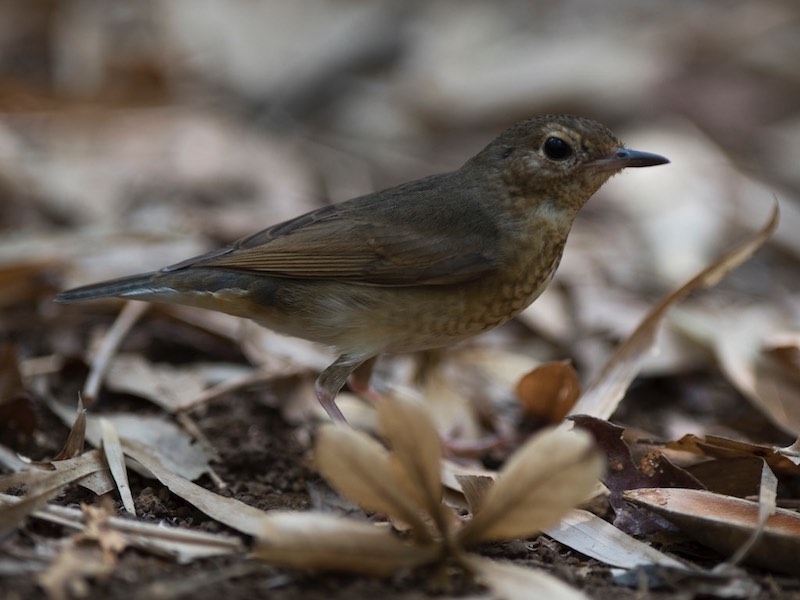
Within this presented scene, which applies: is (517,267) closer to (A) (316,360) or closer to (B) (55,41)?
(A) (316,360)

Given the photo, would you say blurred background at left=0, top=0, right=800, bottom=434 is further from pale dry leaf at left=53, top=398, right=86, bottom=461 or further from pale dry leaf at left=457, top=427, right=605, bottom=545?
pale dry leaf at left=457, top=427, right=605, bottom=545

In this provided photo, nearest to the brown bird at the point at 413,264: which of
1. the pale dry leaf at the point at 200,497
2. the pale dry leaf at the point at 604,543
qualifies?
the pale dry leaf at the point at 200,497

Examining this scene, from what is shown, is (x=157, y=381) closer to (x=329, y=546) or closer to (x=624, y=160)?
(x=329, y=546)

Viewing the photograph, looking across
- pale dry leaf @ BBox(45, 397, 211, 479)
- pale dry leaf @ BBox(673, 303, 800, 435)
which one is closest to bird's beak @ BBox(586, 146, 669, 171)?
pale dry leaf @ BBox(673, 303, 800, 435)

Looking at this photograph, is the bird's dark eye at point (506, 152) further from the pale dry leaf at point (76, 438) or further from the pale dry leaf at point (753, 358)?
the pale dry leaf at point (76, 438)

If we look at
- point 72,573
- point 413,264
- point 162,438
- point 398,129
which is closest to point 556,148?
point 413,264
